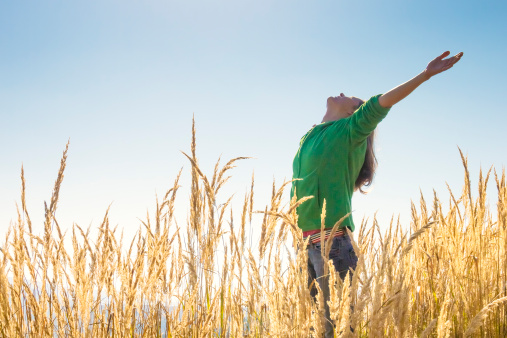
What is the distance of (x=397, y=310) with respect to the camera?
3.59 ft

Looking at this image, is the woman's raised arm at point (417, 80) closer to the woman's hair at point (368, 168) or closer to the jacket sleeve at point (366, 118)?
the jacket sleeve at point (366, 118)

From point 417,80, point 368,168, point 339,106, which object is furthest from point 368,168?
point 417,80

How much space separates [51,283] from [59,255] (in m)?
0.11

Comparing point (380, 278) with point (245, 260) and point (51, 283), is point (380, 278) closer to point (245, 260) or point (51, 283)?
point (245, 260)

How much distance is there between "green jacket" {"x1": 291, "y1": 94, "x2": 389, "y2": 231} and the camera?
223 centimetres

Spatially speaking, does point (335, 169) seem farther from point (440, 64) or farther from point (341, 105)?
point (440, 64)

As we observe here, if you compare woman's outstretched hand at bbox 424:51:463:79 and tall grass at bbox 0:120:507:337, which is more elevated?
woman's outstretched hand at bbox 424:51:463:79

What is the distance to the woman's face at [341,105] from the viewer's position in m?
2.65

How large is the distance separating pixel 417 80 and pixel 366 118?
0.30m

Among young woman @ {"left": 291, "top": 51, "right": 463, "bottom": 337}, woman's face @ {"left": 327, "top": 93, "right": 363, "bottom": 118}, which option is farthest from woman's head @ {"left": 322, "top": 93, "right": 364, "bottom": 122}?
young woman @ {"left": 291, "top": 51, "right": 463, "bottom": 337}

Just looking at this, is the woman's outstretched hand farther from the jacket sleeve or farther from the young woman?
the jacket sleeve

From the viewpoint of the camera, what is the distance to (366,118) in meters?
2.11

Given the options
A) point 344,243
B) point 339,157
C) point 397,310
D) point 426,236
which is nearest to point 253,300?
point 397,310

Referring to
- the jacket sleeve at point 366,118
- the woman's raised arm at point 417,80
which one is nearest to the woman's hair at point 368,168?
the jacket sleeve at point 366,118
